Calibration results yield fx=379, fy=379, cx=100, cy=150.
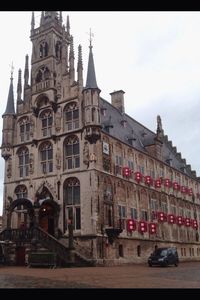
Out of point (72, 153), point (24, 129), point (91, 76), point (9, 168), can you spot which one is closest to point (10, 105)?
point (24, 129)

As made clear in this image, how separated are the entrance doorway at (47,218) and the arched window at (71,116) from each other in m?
8.14

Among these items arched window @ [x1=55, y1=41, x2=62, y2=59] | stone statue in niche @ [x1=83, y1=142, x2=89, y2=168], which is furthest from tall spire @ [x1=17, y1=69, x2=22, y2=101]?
stone statue in niche @ [x1=83, y1=142, x2=89, y2=168]

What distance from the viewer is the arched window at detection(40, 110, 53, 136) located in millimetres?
40062

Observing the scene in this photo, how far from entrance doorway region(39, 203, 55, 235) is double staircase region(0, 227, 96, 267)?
2715mm

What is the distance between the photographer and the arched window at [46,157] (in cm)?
3906

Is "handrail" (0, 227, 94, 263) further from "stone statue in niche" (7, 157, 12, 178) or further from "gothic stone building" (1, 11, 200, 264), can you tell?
"stone statue in niche" (7, 157, 12, 178)

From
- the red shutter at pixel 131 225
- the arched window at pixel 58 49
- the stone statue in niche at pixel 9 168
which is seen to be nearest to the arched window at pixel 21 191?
the stone statue in niche at pixel 9 168

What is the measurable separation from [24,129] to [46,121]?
3.37 m

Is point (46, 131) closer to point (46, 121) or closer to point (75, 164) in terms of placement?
point (46, 121)

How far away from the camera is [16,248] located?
33.6 m
